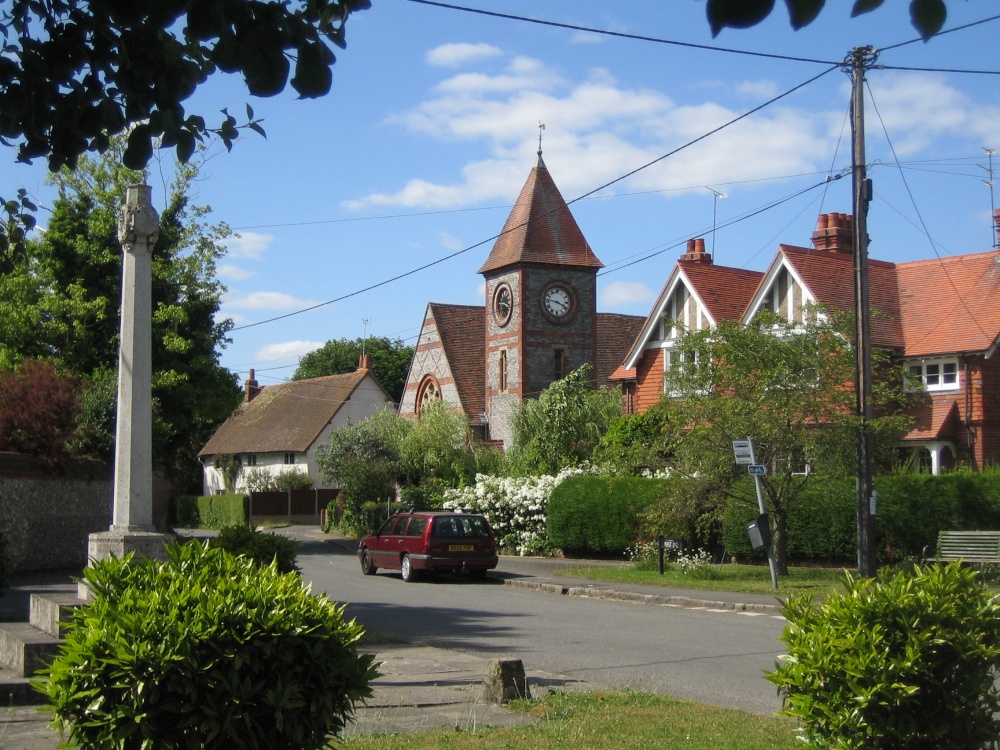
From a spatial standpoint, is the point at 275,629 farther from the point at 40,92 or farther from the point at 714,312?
the point at 714,312

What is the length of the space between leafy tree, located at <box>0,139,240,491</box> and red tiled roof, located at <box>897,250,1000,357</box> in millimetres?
20839

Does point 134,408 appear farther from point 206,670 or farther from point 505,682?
point 206,670

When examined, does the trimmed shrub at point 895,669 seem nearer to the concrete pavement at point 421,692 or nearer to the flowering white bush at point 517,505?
the concrete pavement at point 421,692

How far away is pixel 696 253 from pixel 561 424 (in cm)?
830

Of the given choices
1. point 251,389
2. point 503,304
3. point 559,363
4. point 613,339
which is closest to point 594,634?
point 559,363

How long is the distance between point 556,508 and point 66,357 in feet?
48.6

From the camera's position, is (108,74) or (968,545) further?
(968,545)

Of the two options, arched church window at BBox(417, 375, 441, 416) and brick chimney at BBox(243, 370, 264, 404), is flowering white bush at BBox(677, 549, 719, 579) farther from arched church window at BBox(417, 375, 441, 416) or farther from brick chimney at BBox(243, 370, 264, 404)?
brick chimney at BBox(243, 370, 264, 404)

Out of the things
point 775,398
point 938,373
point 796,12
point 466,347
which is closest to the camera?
point 796,12

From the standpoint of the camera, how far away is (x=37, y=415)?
83.6ft

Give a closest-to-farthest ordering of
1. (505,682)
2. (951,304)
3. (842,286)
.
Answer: (505,682), (951,304), (842,286)

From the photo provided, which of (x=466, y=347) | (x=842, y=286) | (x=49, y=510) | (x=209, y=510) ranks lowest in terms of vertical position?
(x=209, y=510)

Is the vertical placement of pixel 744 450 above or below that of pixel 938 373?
below

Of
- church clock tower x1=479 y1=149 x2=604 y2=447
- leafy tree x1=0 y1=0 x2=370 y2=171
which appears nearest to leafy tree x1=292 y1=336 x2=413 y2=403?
church clock tower x1=479 y1=149 x2=604 y2=447
